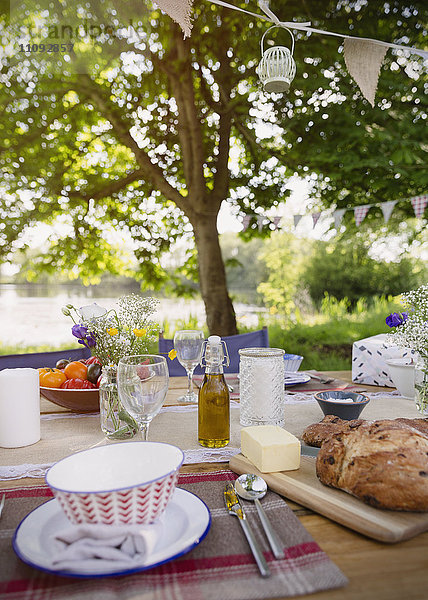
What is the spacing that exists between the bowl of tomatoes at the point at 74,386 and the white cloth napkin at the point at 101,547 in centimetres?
63

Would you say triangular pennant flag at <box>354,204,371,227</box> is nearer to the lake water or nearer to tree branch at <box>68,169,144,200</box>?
tree branch at <box>68,169,144,200</box>

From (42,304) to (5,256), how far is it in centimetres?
627

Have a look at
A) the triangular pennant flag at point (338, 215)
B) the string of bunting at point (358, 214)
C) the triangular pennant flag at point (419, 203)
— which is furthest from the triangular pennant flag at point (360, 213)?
the triangular pennant flag at point (419, 203)

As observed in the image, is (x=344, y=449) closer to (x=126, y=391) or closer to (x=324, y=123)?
(x=126, y=391)

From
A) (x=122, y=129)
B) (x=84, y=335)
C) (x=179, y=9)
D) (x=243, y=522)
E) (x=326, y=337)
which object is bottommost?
(x=326, y=337)

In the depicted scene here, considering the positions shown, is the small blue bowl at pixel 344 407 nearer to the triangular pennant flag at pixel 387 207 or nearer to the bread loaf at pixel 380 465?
the bread loaf at pixel 380 465

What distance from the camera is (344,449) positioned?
0.69 metres

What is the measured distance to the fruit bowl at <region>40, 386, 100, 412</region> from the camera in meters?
1.14

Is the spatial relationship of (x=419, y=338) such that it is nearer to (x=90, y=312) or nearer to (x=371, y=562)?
(x=371, y=562)

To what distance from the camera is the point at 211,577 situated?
1.63ft

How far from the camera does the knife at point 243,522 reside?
501mm

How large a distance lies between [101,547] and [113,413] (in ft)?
1.70

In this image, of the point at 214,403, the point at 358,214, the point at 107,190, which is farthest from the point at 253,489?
the point at 107,190

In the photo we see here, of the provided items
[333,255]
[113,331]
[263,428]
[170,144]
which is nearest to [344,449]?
[263,428]
